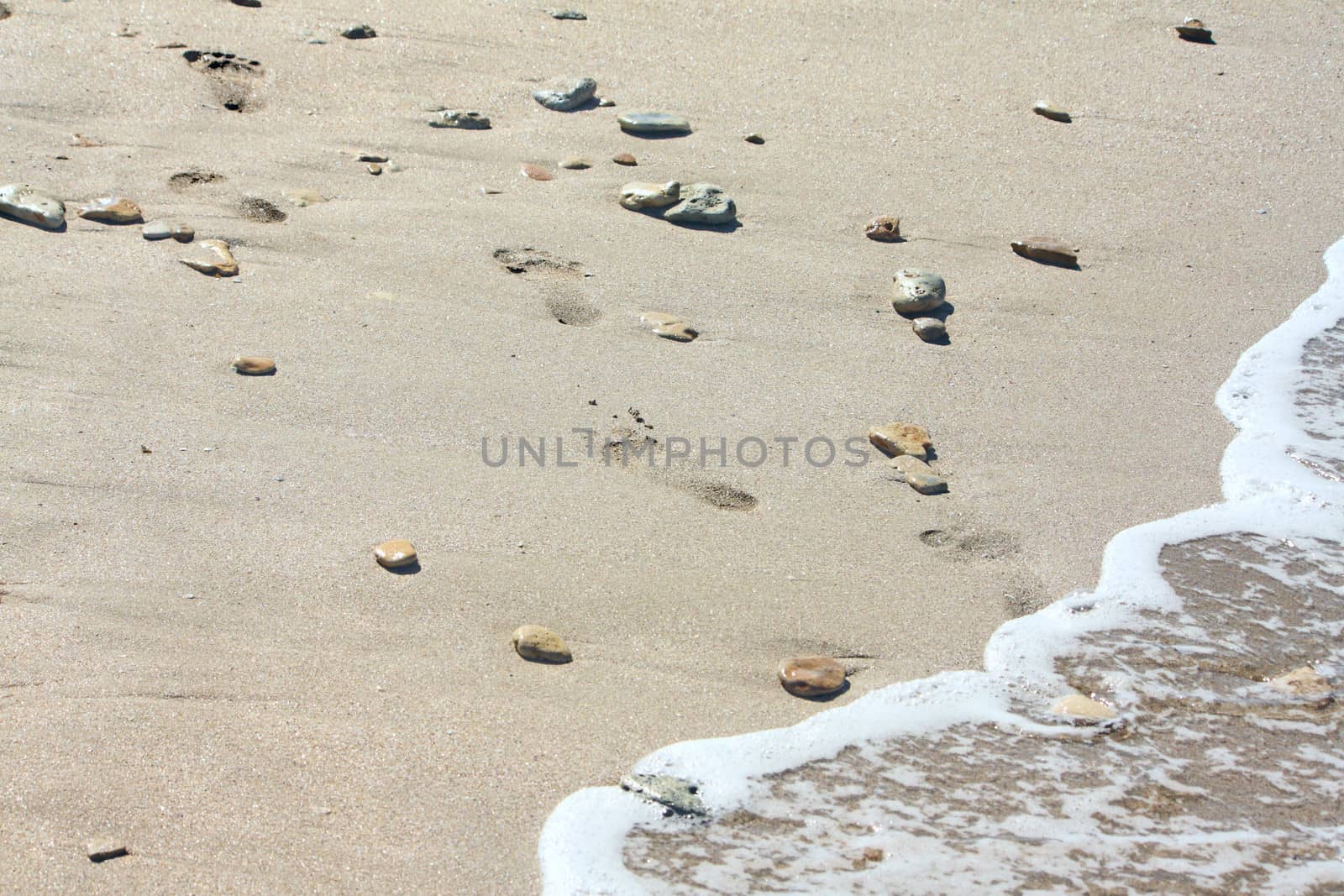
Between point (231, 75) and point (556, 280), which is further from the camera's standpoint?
point (231, 75)

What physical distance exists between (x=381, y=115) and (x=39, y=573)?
7.11ft

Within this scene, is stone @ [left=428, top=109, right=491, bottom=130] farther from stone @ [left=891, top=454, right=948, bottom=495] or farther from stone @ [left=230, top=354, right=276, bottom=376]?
stone @ [left=891, top=454, right=948, bottom=495]

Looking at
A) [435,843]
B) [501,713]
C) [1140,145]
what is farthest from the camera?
[1140,145]

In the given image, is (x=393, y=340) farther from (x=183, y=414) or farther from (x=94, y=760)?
(x=94, y=760)

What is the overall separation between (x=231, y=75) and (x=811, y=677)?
2.95 meters

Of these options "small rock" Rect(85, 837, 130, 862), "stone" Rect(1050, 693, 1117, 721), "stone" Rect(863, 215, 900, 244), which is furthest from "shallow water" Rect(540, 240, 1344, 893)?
"stone" Rect(863, 215, 900, 244)

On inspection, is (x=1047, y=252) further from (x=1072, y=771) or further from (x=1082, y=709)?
(x=1072, y=771)

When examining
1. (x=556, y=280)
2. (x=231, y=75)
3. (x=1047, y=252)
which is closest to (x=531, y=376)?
(x=556, y=280)

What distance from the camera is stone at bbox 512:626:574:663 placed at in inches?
86.9

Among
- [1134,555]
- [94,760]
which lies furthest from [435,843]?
[1134,555]

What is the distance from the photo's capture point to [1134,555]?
267cm

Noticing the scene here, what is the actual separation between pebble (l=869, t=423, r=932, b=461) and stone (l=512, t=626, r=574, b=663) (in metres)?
1.02

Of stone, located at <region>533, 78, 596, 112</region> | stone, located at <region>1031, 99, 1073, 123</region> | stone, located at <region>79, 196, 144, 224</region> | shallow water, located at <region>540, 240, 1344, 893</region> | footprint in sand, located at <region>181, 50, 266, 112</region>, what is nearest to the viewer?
shallow water, located at <region>540, 240, 1344, 893</region>

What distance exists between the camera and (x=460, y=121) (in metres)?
3.91
